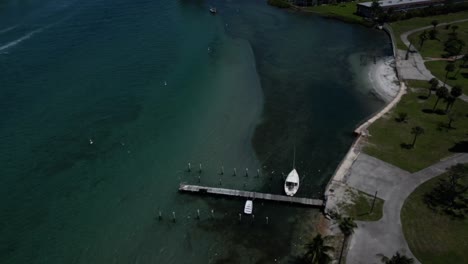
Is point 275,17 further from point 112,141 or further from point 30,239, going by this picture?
point 30,239

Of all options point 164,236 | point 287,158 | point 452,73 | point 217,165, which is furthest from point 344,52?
point 164,236

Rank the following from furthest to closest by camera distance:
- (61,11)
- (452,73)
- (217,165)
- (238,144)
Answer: (61,11) < (452,73) < (238,144) < (217,165)

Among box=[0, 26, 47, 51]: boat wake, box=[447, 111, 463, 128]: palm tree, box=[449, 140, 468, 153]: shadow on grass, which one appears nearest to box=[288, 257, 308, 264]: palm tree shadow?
box=[449, 140, 468, 153]: shadow on grass

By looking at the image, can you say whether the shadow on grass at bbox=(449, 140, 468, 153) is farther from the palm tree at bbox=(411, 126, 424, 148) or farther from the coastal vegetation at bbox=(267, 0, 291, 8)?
the coastal vegetation at bbox=(267, 0, 291, 8)

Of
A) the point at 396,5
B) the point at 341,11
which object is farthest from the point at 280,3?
the point at 396,5

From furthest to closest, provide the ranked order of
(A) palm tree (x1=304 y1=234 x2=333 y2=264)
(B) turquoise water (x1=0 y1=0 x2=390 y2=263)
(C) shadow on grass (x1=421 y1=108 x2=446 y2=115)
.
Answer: (C) shadow on grass (x1=421 y1=108 x2=446 y2=115)
(B) turquoise water (x1=0 y1=0 x2=390 y2=263)
(A) palm tree (x1=304 y1=234 x2=333 y2=264)
